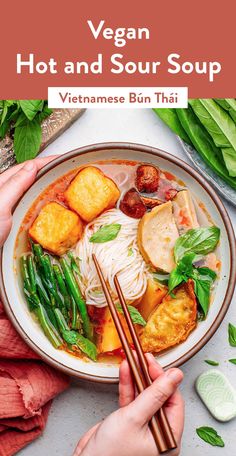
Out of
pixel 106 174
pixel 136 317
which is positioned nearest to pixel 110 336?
pixel 136 317

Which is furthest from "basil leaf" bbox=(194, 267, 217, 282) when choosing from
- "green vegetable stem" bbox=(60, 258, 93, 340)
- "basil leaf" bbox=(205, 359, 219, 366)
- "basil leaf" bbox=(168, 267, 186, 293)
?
"green vegetable stem" bbox=(60, 258, 93, 340)

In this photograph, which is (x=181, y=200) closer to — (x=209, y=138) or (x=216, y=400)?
(x=209, y=138)

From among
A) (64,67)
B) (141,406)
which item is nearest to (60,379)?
(141,406)

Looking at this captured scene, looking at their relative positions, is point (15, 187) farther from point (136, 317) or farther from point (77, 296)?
point (136, 317)

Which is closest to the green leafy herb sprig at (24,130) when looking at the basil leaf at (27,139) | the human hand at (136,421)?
the basil leaf at (27,139)

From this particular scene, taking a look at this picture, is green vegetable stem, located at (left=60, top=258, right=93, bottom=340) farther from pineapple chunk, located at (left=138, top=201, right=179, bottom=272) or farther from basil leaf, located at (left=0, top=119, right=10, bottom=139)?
basil leaf, located at (left=0, top=119, right=10, bottom=139)

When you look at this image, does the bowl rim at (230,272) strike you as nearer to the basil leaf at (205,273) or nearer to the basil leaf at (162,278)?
the basil leaf at (205,273)
